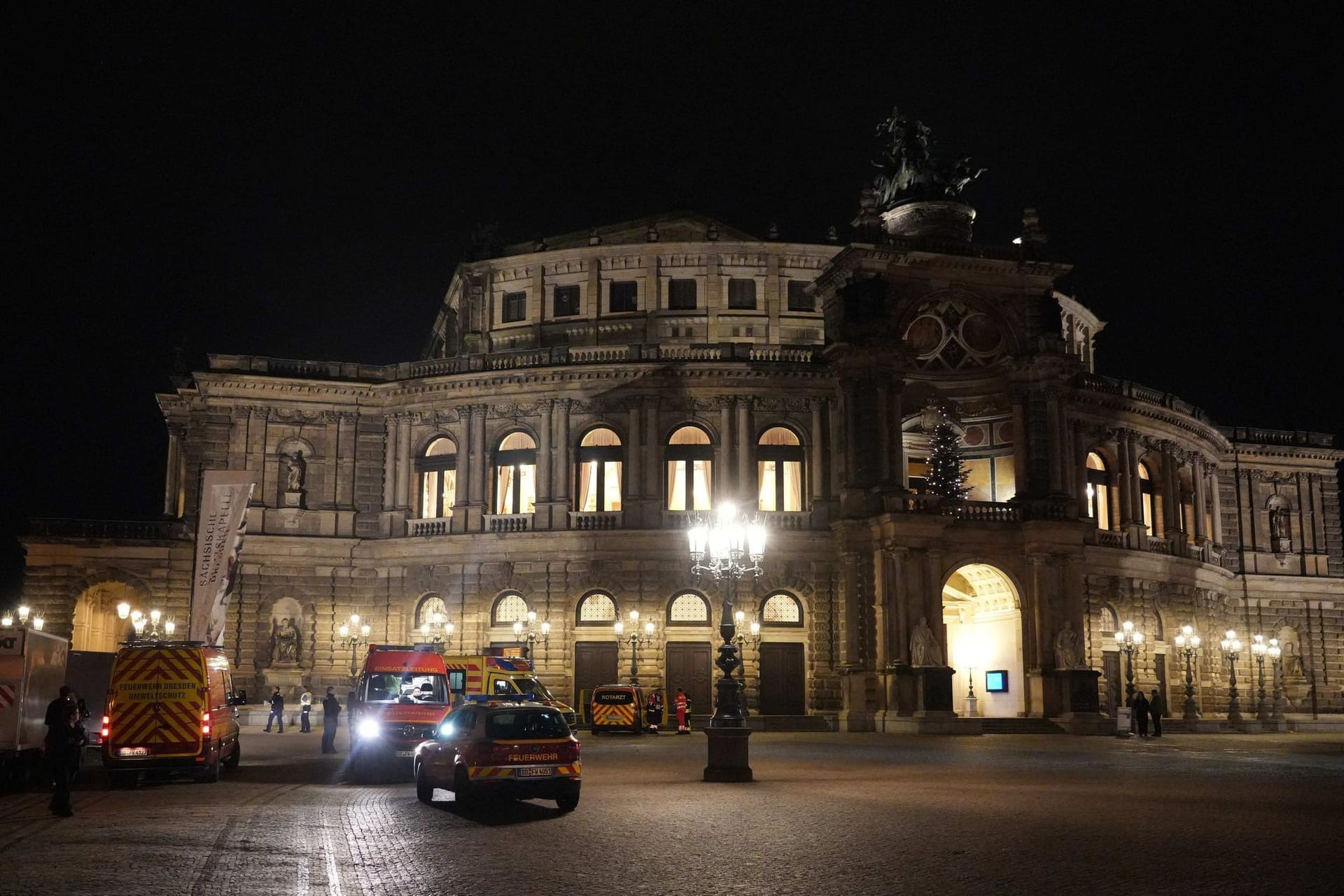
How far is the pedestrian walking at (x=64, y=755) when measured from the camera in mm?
19547

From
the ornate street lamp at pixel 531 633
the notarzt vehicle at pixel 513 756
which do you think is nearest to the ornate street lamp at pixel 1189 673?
the ornate street lamp at pixel 531 633

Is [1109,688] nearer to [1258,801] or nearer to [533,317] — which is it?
[533,317]

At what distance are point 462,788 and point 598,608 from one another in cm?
3255

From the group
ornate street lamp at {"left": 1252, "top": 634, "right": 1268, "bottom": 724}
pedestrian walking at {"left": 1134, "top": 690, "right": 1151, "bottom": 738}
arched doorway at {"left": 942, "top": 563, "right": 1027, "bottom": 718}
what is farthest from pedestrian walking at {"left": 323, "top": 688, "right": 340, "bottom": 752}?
ornate street lamp at {"left": 1252, "top": 634, "right": 1268, "bottom": 724}

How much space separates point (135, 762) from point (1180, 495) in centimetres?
4883

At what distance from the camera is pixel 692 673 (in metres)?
51.9

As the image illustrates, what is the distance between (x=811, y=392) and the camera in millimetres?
53500

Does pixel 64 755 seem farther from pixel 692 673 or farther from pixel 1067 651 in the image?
pixel 1067 651

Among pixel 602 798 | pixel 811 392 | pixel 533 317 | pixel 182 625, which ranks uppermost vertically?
pixel 533 317

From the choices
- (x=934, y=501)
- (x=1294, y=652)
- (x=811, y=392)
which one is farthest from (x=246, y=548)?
(x=1294, y=652)

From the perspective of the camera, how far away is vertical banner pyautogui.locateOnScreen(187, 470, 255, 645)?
3838 centimetres

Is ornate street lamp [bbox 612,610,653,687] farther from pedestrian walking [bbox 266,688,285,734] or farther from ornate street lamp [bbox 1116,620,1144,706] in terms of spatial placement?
ornate street lamp [bbox 1116,620,1144,706]

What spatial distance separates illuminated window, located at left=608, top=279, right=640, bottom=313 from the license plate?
42.0 m

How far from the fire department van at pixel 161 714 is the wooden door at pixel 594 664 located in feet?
87.6
